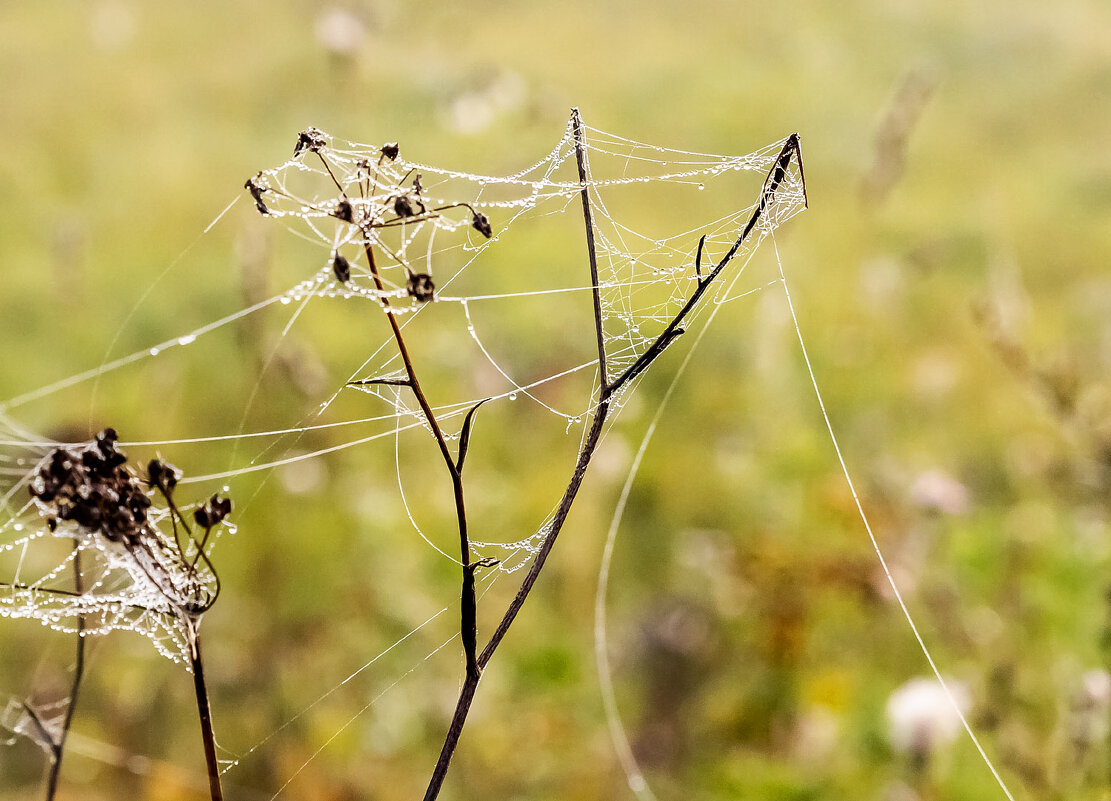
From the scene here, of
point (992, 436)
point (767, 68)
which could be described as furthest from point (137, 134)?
point (992, 436)

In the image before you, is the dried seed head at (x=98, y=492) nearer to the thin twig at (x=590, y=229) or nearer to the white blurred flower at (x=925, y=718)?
the thin twig at (x=590, y=229)

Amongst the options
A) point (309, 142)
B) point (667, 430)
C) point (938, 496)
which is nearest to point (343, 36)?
point (667, 430)

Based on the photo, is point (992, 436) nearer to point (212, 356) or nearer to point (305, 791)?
point (305, 791)

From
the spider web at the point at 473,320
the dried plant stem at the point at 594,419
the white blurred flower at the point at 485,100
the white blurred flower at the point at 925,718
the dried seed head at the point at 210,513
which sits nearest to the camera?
the dried plant stem at the point at 594,419

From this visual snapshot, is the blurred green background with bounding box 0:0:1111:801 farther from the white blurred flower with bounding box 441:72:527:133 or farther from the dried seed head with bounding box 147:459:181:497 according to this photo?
the dried seed head with bounding box 147:459:181:497

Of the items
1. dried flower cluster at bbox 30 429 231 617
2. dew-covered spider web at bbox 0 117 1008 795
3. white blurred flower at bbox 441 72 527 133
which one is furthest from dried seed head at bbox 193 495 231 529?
white blurred flower at bbox 441 72 527 133

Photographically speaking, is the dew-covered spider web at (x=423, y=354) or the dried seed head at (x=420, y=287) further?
the dew-covered spider web at (x=423, y=354)

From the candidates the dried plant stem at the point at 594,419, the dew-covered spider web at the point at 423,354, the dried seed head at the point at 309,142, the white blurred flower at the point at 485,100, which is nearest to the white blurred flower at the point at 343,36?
the dew-covered spider web at the point at 423,354
